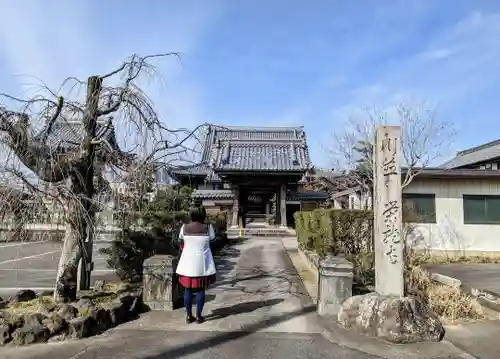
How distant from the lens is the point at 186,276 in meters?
Answer: 6.16

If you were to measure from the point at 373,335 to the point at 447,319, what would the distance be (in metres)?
1.74

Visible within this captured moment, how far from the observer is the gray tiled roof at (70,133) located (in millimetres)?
6621

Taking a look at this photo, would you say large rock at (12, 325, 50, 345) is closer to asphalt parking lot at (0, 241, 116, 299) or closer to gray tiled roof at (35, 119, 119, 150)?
gray tiled roof at (35, 119, 119, 150)

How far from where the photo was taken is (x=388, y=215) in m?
6.34

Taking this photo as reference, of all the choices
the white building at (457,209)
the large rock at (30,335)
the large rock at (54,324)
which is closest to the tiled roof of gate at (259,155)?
the white building at (457,209)

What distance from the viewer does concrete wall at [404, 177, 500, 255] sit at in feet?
50.6

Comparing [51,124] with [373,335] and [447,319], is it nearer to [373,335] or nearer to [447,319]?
[373,335]

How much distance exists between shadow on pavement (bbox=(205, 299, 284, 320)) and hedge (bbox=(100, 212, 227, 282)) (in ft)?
8.81

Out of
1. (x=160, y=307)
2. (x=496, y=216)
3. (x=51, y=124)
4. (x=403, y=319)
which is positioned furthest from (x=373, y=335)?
(x=496, y=216)

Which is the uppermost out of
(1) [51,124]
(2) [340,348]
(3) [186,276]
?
(1) [51,124]

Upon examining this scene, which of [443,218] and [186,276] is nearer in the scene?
[186,276]

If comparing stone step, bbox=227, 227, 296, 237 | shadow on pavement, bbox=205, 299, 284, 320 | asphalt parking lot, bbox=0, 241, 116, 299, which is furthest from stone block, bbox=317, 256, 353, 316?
stone step, bbox=227, 227, 296, 237

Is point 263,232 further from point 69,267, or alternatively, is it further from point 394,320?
point 394,320

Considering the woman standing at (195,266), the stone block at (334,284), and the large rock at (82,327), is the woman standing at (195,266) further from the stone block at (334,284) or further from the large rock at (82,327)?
the stone block at (334,284)
